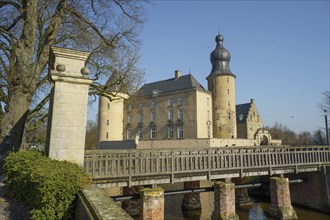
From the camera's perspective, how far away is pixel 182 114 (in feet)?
143

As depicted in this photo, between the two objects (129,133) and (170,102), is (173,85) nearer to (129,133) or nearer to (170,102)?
(170,102)

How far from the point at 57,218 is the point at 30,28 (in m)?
8.75

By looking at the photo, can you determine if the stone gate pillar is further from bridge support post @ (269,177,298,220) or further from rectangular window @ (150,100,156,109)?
rectangular window @ (150,100,156,109)

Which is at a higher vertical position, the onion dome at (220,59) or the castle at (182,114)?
the onion dome at (220,59)

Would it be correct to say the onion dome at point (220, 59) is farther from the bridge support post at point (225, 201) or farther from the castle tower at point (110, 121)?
the bridge support post at point (225, 201)

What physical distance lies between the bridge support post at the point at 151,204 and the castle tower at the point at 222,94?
34.7 m

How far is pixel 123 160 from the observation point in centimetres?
1055

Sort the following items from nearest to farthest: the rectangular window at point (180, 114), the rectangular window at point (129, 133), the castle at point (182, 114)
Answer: the castle at point (182, 114)
the rectangular window at point (180, 114)
the rectangular window at point (129, 133)

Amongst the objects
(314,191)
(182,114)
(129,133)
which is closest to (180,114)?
(182,114)

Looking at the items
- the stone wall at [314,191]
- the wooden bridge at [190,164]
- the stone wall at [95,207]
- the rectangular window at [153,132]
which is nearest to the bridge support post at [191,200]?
the wooden bridge at [190,164]

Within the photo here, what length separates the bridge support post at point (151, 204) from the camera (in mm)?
10102

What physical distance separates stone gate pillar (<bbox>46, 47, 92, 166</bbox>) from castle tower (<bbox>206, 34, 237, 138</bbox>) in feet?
126

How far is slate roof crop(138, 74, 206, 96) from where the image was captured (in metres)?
44.1

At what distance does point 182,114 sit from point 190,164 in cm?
3054
